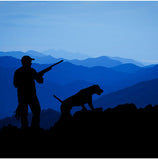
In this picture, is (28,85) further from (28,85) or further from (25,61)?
(25,61)

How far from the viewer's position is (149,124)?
10.2m

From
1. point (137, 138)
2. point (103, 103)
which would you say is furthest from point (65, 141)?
point (103, 103)

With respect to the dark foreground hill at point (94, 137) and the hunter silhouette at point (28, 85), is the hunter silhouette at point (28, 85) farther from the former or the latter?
the dark foreground hill at point (94, 137)

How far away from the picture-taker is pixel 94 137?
9617 mm

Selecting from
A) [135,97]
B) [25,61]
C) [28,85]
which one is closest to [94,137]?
[28,85]

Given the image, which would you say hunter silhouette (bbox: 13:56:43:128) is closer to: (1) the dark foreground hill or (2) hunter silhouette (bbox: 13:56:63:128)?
(2) hunter silhouette (bbox: 13:56:63:128)

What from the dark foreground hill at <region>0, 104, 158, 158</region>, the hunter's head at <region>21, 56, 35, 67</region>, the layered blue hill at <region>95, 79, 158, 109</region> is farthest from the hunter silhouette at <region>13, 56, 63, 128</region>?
the layered blue hill at <region>95, 79, 158, 109</region>

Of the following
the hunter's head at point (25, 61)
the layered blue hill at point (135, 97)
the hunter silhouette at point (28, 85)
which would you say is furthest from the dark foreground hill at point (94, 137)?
the layered blue hill at point (135, 97)

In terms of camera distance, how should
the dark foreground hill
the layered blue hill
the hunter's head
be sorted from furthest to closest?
the layered blue hill < the hunter's head < the dark foreground hill

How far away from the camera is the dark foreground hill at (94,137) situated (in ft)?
27.3

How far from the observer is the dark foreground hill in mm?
8328

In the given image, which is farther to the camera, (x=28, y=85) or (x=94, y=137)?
(x=28, y=85)

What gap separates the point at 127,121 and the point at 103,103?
173435 mm

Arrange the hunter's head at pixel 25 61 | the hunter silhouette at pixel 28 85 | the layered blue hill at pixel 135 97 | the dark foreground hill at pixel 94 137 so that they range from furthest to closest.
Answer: the layered blue hill at pixel 135 97
the hunter's head at pixel 25 61
the hunter silhouette at pixel 28 85
the dark foreground hill at pixel 94 137
